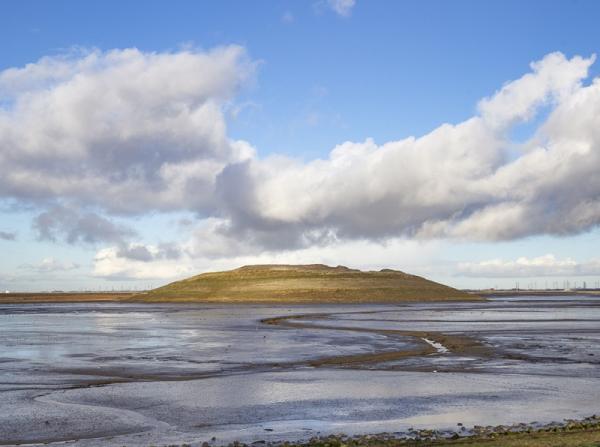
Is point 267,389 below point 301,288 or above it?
below

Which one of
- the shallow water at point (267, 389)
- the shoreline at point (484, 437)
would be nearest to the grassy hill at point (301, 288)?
the shallow water at point (267, 389)

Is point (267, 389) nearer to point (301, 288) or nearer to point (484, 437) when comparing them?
point (484, 437)

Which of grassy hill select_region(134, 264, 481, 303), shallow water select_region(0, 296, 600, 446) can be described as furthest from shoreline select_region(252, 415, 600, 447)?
grassy hill select_region(134, 264, 481, 303)

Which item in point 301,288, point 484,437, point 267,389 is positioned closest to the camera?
point 484,437

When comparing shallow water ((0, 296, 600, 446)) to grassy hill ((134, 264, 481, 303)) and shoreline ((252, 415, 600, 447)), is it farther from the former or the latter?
grassy hill ((134, 264, 481, 303))

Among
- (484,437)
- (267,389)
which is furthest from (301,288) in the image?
(484,437)

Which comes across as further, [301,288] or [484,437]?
[301,288]

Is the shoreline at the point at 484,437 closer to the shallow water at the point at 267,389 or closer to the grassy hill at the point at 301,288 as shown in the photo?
the shallow water at the point at 267,389

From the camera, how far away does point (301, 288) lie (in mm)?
162625

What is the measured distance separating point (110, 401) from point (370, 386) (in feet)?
28.3

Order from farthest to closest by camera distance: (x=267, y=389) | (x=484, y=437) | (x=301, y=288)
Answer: (x=301, y=288), (x=267, y=389), (x=484, y=437)

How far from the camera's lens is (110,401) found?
835 inches

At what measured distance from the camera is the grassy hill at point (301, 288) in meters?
156

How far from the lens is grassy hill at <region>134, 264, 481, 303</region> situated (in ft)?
513
